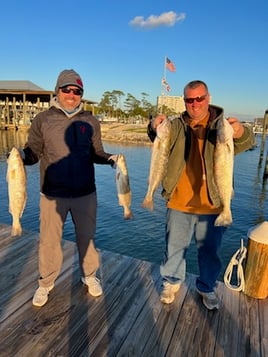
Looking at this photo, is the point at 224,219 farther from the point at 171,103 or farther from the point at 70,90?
the point at 171,103

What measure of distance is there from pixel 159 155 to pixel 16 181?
1.51 m

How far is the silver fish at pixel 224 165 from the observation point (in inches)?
96.6

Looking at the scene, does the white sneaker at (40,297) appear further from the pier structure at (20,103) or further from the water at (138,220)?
the pier structure at (20,103)

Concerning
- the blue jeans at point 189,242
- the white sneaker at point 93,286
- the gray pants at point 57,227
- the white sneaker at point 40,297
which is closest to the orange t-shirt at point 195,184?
the blue jeans at point 189,242

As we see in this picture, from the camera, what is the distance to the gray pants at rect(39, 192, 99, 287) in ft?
10.3

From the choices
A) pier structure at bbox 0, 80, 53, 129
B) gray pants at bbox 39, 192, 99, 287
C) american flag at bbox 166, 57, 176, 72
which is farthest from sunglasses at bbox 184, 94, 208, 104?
pier structure at bbox 0, 80, 53, 129

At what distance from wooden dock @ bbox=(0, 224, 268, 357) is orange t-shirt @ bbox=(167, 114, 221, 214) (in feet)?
4.09

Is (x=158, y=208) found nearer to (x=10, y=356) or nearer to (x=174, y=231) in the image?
(x=174, y=231)

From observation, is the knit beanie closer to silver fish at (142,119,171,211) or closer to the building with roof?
silver fish at (142,119,171,211)

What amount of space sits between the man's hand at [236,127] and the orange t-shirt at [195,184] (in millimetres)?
307

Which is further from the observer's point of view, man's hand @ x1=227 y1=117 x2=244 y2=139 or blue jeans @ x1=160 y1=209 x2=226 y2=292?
blue jeans @ x1=160 y1=209 x2=226 y2=292

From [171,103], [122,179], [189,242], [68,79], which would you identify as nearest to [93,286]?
[189,242]

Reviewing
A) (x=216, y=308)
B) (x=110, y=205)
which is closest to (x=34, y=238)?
(x=216, y=308)

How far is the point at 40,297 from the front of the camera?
328 centimetres
